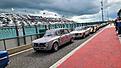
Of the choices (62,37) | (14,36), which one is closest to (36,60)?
(62,37)

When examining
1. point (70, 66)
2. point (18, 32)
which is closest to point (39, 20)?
point (18, 32)

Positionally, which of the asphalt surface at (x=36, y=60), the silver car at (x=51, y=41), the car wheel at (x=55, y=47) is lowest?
the asphalt surface at (x=36, y=60)

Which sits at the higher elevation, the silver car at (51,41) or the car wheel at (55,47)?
the silver car at (51,41)

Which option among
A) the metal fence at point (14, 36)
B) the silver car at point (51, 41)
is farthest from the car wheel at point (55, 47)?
the metal fence at point (14, 36)

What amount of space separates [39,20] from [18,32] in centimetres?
6912

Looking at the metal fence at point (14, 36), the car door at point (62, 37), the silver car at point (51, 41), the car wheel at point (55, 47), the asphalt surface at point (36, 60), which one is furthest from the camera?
the car door at point (62, 37)

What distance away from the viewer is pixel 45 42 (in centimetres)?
1174

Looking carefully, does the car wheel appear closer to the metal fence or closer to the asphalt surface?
the asphalt surface

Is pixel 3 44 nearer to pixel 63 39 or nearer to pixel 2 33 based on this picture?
pixel 2 33

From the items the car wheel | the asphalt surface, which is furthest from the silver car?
the asphalt surface

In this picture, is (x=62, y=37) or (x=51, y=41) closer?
(x=51, y=41)

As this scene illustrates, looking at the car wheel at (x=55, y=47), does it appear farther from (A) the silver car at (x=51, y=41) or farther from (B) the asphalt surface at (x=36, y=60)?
(B) the asphalt surface at (x=36, y=60)

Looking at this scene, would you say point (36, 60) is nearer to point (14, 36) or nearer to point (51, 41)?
point (51, 41)

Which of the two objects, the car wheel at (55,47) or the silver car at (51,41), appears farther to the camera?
the car wheel at (55,47)
